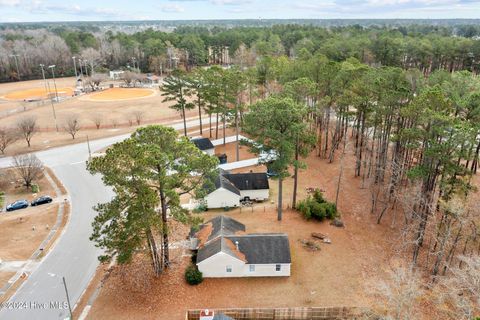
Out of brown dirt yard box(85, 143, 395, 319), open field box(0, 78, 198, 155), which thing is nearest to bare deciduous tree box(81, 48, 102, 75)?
open field box(0, 78, 198, 155)

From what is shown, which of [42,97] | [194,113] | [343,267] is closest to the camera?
[343,267]

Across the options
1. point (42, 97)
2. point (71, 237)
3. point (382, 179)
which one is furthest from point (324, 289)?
point (42, 97)

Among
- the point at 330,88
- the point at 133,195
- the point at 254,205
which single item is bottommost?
the point at 254,205

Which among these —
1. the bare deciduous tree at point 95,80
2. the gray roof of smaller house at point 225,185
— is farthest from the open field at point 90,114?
the gray roof of smaller house at point 225,185

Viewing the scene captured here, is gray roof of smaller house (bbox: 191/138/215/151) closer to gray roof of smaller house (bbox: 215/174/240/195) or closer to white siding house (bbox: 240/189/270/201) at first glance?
gray roof of smaller house (bbox: 215/174/240/195)

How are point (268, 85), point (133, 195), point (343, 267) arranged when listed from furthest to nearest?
point (268, 85)
point (343, 267)
point (133, 195)

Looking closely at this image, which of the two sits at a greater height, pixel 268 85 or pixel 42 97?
pixel 268 85

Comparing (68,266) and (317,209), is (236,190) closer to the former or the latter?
(317,209)

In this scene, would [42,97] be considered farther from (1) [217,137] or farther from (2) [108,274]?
(2) [108,274]
